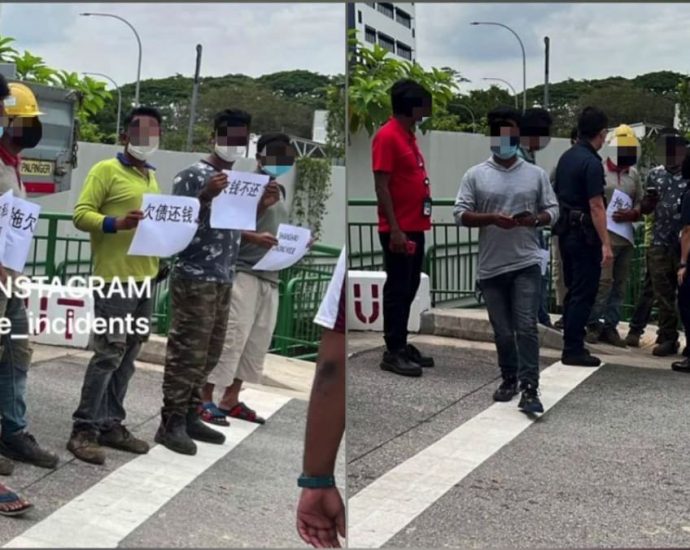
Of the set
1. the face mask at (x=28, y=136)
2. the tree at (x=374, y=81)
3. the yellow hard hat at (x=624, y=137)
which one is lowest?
the face mask at (x=28, y=136)

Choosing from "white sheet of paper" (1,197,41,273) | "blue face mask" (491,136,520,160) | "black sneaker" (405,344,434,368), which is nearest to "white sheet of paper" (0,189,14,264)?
"white sheet of paper" (1,197,41,273)

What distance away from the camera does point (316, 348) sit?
1597mm

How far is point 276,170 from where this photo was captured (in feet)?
5.06

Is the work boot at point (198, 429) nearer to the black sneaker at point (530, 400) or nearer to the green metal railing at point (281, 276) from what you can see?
the green metal railing at point (281, 276)

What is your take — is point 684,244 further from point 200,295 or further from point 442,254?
point 200,295

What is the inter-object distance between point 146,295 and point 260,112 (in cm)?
39

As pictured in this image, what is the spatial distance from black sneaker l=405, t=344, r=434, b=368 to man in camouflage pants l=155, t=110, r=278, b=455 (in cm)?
41

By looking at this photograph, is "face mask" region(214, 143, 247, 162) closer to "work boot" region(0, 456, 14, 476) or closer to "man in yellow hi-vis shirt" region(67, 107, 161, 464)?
"man in yellow hi-vis shirt" region(67, 107, 161, 464)

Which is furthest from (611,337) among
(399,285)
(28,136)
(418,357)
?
(28,136)

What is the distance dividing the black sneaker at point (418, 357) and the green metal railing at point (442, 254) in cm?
10

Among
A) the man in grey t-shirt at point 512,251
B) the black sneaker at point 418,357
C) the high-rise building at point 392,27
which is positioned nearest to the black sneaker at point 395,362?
the black sneaker at point 418,357

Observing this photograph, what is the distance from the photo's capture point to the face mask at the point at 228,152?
5.03 ft

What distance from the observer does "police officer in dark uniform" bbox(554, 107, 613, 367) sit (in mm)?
1820

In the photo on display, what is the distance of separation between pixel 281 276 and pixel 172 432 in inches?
13.8
